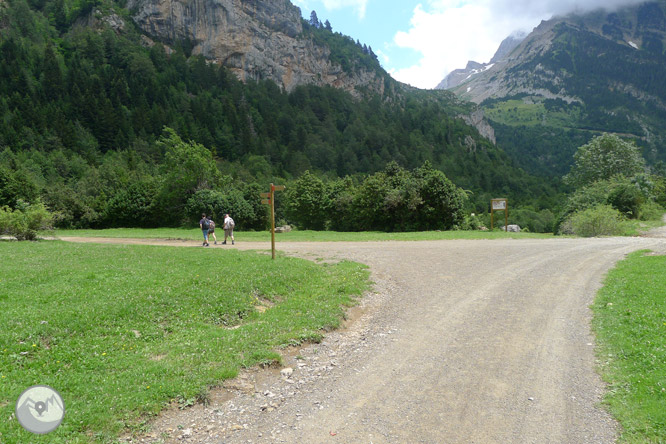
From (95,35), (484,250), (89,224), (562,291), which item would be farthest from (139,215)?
(95,35)

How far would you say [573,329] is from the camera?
9641 mm

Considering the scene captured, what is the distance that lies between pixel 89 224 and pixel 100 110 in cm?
7475

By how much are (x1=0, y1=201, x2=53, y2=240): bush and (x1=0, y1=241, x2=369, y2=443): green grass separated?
1152cm

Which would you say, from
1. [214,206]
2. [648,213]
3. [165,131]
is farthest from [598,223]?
[165,131]

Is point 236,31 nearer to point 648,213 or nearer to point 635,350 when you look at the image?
point 648,213

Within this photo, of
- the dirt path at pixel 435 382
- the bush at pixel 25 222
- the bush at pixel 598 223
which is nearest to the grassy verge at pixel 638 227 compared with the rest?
the bush at pixel 598 223

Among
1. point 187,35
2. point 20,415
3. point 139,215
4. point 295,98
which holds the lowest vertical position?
point 20,415

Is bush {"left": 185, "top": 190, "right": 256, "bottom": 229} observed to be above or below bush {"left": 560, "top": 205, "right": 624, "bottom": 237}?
above

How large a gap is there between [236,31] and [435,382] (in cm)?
18404

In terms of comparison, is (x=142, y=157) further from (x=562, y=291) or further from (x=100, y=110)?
(x=562, y=291)

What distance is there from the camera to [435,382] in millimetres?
6914

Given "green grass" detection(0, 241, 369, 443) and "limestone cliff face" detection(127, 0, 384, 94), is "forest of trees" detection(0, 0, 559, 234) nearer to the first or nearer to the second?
"limestone cliff face" detection(127, 0, 384, 94)

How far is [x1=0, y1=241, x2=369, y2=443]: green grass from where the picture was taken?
19.5 feet
